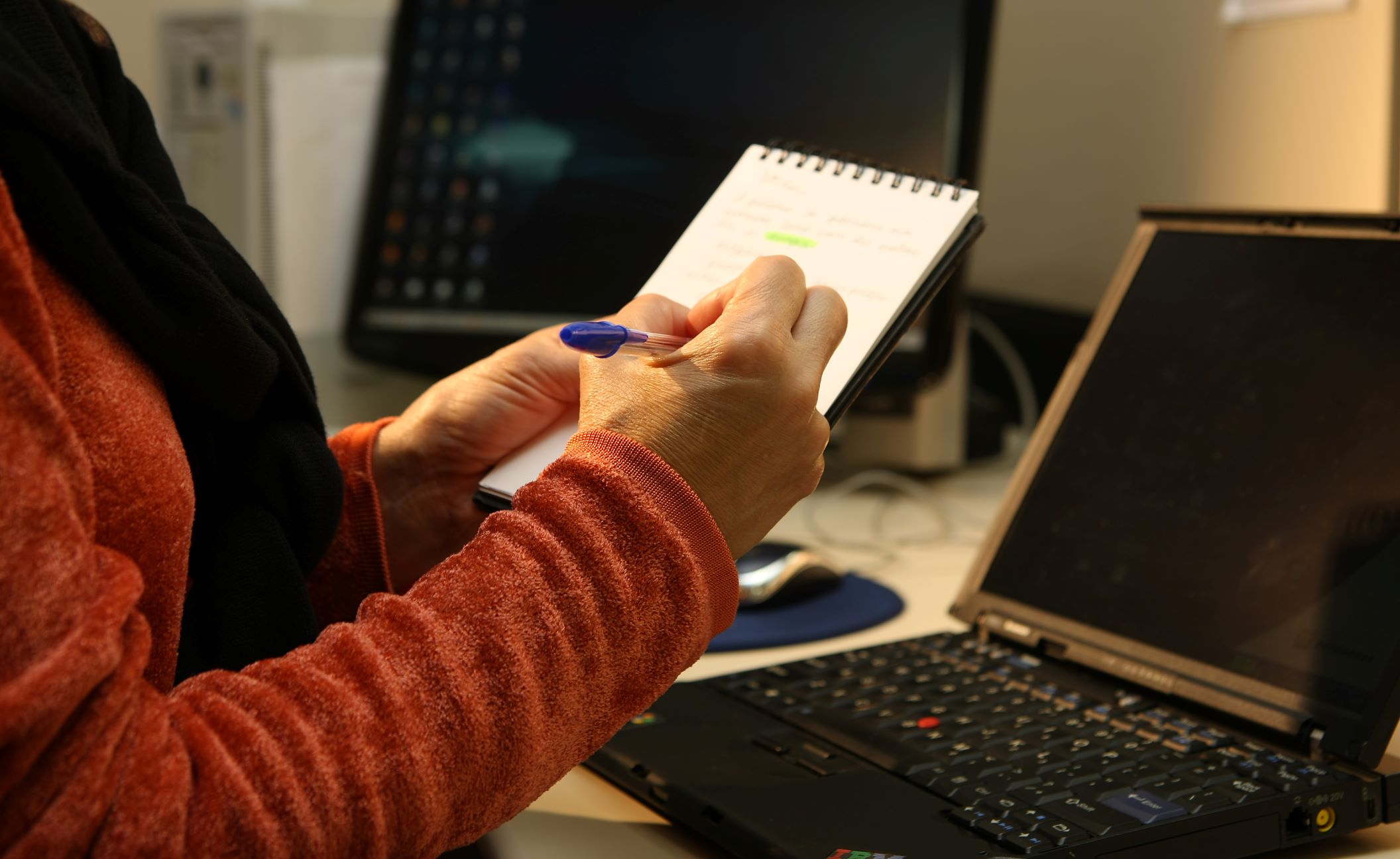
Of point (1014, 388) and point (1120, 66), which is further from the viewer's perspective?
point (1014, 388)

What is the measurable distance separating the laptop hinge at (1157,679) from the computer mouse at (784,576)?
0.52ft

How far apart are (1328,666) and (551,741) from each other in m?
0.32

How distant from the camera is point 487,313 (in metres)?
1.11

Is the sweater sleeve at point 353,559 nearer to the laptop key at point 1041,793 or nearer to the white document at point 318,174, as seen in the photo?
the laptop key at point 1041,793

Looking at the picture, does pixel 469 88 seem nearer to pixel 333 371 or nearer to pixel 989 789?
pixel 333 371

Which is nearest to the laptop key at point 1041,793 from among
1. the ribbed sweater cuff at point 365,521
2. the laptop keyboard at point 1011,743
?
the laptop keyboard at point 1011,743

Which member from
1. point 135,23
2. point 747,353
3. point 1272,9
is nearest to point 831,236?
point 747,353

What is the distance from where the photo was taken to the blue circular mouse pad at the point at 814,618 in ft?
2.41

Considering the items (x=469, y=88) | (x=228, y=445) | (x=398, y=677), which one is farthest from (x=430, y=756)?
(x=469, y=88)

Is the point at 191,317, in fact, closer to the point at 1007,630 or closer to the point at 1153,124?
the point at 1007,630

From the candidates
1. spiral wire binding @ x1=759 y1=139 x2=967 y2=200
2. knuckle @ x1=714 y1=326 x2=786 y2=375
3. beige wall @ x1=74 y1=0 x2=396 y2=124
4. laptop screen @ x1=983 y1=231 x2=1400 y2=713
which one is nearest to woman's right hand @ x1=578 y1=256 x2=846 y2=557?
knuckle @ x1=714 y1=326 x2=786 y2=375

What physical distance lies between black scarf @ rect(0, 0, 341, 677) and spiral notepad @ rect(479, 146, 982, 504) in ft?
0.33

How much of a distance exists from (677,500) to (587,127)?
0.73 m

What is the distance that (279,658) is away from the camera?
1.31 feet
